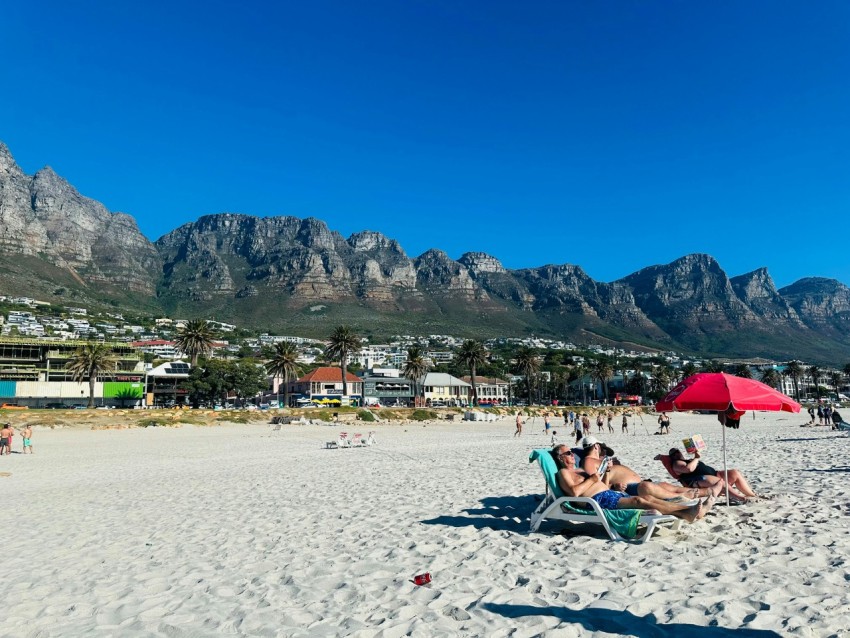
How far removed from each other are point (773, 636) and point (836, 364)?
22876cm

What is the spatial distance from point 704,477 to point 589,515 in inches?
88.2

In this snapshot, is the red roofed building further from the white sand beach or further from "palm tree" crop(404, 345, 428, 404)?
the white sand beach

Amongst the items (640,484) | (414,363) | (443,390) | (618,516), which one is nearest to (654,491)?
(640,484)

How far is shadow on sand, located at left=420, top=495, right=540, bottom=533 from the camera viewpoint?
291 inches

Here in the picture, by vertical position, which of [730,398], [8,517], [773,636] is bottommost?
[8,517]

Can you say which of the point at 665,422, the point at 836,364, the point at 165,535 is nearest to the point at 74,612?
the point at 165,535

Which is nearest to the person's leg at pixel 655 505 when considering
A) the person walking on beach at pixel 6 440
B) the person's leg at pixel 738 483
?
the person's leg at pixel 738 483

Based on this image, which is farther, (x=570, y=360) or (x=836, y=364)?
(x=836, y=364)

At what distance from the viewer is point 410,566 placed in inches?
227

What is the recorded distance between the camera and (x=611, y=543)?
6176 mm

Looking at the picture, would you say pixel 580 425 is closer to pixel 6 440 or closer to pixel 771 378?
pixel 6 440

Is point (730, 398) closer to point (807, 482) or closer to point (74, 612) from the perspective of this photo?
point (807, 482)

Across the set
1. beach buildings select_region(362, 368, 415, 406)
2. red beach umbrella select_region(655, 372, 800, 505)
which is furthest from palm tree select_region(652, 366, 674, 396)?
red beach umbrella select_region(655, 372, 800, 505)

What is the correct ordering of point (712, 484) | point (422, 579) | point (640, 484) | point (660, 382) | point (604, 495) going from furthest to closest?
point (660, 382) < point (712, 484) < point (640, 484) < point (604, 495) < point (422, 579)
